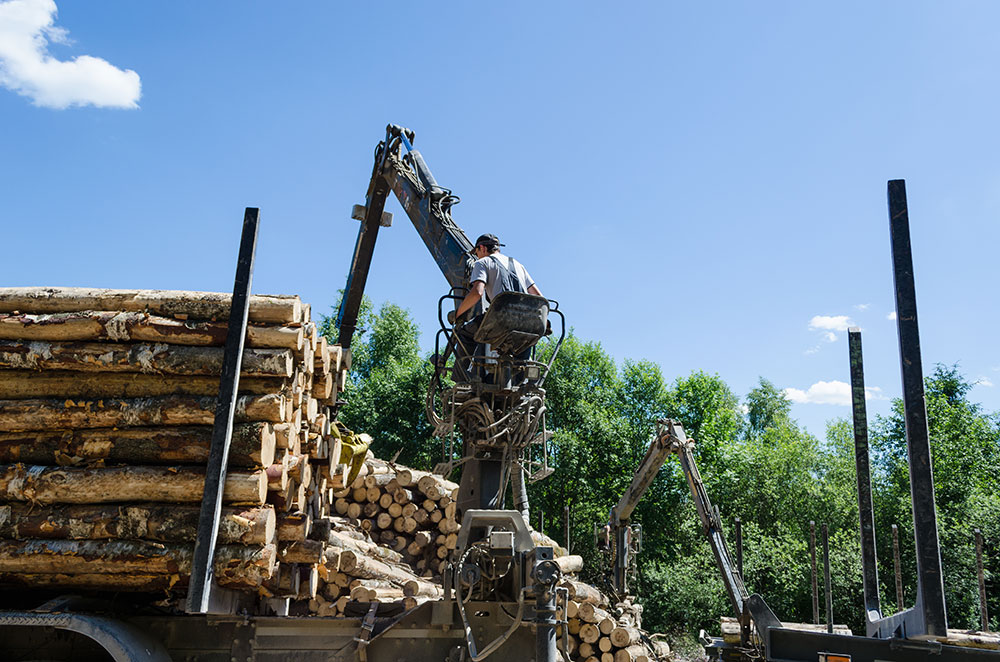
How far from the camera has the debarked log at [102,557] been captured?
454 cm

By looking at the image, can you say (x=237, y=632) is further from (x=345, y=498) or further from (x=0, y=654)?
(x=345, y=498)

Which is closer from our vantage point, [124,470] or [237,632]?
[124,470]

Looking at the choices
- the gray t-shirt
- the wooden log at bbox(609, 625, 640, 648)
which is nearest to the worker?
the gray t-shirt

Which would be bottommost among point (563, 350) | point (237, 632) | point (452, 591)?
point (237, 632)

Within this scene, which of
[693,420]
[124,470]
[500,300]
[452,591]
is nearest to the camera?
[124,470]

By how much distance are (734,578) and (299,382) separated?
6.65 m

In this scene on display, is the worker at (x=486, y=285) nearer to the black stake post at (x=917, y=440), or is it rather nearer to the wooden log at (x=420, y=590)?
the black stake post at (x=917, y=440)

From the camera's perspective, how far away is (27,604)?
5.01m

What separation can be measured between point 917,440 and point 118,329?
4.81 metres

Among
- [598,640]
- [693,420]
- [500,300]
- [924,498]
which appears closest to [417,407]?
[693,420]

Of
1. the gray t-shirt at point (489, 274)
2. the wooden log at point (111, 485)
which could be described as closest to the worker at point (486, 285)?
the gray t-shirt at point (489, 274)

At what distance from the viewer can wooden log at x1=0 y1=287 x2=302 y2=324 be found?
4.96 m

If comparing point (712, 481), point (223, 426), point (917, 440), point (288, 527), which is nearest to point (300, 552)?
point (288, 527)

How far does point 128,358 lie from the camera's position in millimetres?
4828
